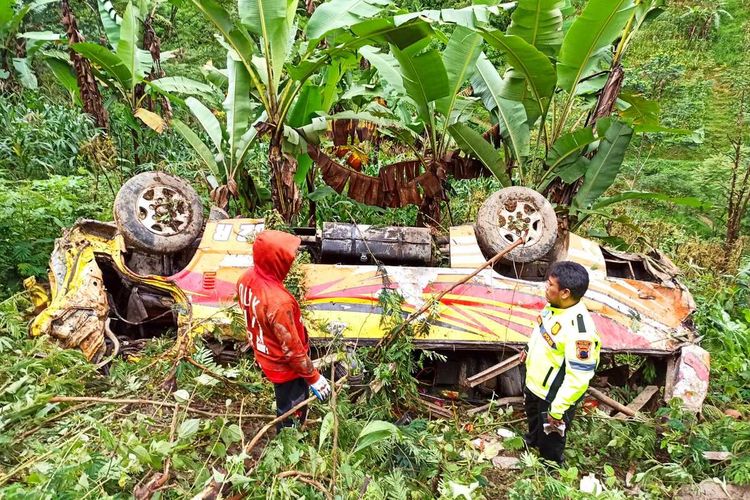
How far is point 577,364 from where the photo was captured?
3189mm

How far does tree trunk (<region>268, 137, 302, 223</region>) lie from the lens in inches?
214

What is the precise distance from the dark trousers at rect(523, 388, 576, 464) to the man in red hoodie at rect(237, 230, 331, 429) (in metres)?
1.42

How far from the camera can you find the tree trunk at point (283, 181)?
5.45m

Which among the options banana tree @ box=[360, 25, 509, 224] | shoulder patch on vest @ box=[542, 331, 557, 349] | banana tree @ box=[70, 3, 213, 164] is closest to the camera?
shoulder patch on vest @ box=[542, 331, 557, 349]

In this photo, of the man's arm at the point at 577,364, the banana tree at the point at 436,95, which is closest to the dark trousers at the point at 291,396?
the man's arm at the point at 577,364

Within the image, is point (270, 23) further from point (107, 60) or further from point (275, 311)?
point (275, 311)

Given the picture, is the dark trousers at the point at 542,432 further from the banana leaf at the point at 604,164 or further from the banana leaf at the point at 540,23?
the banana leaf at the point at 540,23

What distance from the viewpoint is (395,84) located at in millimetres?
5762

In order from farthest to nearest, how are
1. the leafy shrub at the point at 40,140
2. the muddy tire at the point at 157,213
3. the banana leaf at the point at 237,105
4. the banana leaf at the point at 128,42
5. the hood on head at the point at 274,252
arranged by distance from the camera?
the leafy shrub at the point at 40,140, the banana leaf at the point at 128,42, the banana leaf at the point at 237,105, the muddy tire at the point at 157,213, the hood on head at the point at 274,252

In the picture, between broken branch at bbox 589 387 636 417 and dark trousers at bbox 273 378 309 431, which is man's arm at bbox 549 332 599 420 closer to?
broken branch at bbox 589 387 636 417

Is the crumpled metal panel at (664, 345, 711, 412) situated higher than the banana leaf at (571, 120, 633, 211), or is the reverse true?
the banana leaf at (571, 120, 633, 211)

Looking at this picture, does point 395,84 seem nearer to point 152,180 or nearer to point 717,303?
point 152,180

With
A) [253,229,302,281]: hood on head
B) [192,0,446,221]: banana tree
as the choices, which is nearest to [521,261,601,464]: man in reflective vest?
[253,229,302,281]: hood on head

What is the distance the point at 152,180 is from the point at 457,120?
3.15m
